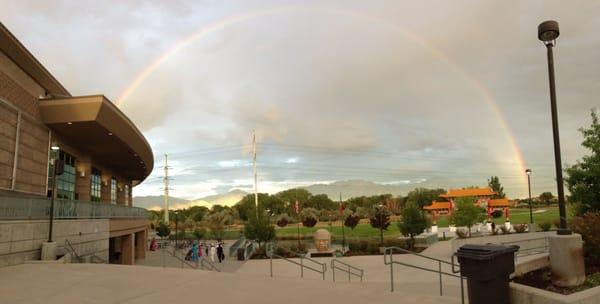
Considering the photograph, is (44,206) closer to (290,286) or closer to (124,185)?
(290,286)

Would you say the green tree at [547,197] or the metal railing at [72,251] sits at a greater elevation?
the green tree at [547,197]

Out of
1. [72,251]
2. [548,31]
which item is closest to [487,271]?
[548,31]

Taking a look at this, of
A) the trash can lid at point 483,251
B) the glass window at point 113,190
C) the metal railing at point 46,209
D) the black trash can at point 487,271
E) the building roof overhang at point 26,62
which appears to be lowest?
the black trash can at point 487,271

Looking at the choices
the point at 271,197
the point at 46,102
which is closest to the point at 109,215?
the point at 46,102

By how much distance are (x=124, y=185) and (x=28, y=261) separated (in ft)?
137

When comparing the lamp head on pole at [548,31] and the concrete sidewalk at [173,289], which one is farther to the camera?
the lamp head on pole at [548,31]

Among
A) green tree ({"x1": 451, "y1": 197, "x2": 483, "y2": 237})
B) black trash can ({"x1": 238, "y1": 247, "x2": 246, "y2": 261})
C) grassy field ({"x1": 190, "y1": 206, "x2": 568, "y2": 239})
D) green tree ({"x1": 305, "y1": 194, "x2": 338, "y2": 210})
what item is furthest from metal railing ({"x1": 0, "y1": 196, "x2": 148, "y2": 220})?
green tree ({"x1": 305, "y1": 194, "x2": 338, "y2": 210})

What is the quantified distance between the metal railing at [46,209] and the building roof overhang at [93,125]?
4.65 meters

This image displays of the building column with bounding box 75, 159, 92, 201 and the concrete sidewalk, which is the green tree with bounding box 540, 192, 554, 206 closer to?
the building column with bounding box 75, 159, 92, 201

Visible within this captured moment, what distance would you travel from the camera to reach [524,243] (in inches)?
1043

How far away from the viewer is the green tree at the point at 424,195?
139 metres

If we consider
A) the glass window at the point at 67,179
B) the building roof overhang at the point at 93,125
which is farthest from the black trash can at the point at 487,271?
the glass window at the point at 67,179

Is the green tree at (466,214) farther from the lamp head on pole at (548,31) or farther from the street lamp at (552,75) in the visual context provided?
the lamp head on pole at (548,31)

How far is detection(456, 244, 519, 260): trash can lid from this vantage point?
6.43m
